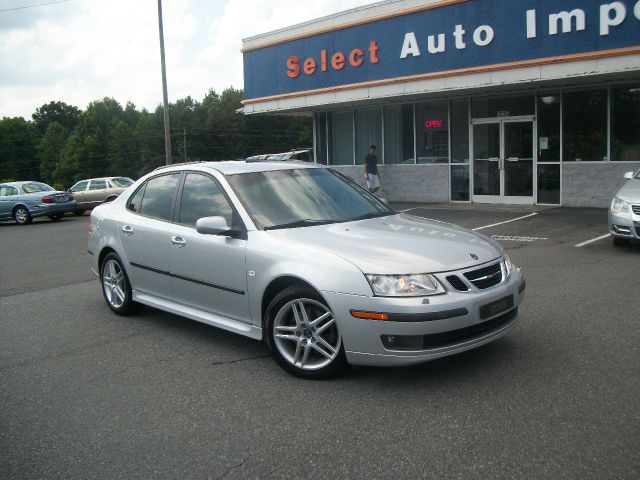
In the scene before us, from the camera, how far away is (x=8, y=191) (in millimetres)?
23734

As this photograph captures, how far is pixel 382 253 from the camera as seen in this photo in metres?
4.52

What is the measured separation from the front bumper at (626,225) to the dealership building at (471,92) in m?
5.43

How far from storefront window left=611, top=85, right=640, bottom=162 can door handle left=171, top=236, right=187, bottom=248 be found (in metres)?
13.1

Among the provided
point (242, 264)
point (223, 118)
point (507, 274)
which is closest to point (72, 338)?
point (242, 264)

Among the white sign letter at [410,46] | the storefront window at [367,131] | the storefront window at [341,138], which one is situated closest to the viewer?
the white sign letter at [410,46]

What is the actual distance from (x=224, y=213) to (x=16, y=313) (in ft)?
10.9

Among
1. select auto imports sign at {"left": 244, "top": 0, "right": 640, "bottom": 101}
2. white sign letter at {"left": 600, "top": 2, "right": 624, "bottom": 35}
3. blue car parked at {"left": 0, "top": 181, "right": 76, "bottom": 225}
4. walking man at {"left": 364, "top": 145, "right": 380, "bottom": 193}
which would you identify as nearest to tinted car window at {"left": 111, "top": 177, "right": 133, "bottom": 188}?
blue car parked at {"left": 0, "top": 181, "right": 76, "bottom": 225}

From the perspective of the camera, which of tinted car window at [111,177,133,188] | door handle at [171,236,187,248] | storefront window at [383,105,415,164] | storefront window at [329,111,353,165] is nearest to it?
door handle at [171,236,187,248]

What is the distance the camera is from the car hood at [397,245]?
439cm

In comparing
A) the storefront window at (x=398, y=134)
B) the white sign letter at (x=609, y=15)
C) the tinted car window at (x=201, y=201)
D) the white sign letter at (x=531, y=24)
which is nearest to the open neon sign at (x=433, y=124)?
the storefront window at (x=398, y=134)

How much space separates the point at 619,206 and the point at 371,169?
10.3m

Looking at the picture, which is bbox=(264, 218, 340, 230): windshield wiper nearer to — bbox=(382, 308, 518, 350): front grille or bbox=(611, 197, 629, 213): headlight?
Answer: bbox=(382, 308, 518, 350): front grille

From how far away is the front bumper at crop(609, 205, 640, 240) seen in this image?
9.52 metres

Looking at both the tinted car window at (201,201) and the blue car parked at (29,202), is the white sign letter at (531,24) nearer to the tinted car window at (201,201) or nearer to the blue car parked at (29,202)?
the tinted car window at (201,201)
